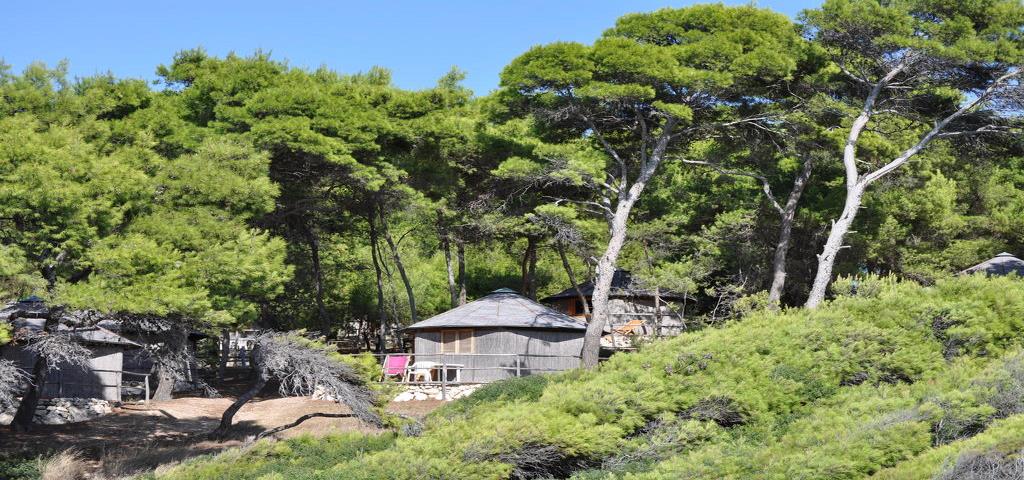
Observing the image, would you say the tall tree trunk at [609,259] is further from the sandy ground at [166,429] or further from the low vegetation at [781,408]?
the low vegetation at [781,408]

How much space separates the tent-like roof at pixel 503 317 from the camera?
2764 centimetres

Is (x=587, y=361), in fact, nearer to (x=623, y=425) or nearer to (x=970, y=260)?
(x=623, y=425)

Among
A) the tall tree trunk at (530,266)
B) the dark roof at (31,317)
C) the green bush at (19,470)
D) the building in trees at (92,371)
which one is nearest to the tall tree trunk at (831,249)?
the tall tree trunk at (530,266)

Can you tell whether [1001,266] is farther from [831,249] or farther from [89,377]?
[89,377]

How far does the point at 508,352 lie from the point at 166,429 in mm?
9646

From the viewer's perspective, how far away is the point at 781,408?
1359 centimetres

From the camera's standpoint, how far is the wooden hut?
2752 centimetres

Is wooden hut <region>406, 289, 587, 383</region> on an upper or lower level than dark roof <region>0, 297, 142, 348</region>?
lower

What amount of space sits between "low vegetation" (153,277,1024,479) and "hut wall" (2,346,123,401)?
45.0 feet

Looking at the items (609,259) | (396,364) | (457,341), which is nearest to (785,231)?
(609,259)

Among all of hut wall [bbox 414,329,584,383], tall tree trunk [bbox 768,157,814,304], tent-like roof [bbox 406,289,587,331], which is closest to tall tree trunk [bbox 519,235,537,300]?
tent-like roof [bbox 406,289,587,331]

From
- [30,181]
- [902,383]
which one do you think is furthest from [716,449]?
[30,181]

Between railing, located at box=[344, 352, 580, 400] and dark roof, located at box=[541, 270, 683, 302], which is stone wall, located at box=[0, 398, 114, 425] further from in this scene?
dark roof, located at box=[541, 270, 683, 302]

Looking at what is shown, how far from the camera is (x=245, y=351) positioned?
4156 centimetres
